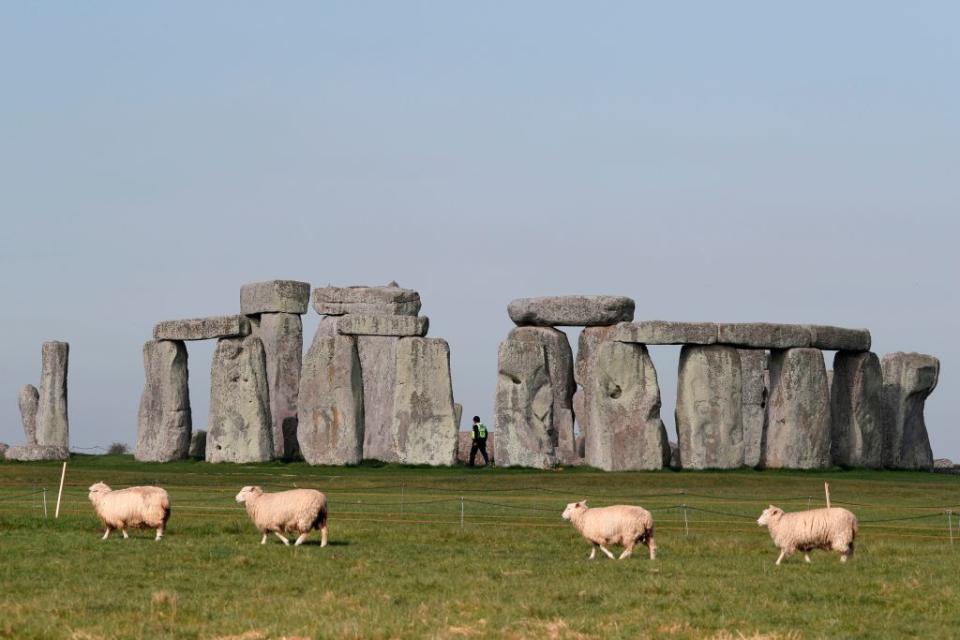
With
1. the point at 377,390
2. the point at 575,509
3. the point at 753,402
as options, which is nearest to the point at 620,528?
the point at 575,509

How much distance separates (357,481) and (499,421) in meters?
6.89

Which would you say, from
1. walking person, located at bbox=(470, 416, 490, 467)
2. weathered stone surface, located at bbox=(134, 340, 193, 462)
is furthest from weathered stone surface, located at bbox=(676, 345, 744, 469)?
weathered stone surface, located at bbox=(134, 340, 193, 462)

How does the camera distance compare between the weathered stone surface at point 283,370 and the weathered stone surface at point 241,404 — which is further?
the weathered stone surface at point 283,370

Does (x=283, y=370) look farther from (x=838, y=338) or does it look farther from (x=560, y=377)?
(x=838, y=338)

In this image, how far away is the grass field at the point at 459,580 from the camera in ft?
53.4

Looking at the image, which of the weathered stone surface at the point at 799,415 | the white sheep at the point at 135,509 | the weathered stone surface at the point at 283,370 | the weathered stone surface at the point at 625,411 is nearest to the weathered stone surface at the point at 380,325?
the weathered stone surface at the point at 283,370

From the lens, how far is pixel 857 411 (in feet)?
152

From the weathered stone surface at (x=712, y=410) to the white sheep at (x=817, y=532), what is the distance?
22.6 meters

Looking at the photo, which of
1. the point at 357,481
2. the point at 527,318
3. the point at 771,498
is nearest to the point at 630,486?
the point at 771,498

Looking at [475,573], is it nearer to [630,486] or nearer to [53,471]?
[630,486]

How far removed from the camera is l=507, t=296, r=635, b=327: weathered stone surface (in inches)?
1832

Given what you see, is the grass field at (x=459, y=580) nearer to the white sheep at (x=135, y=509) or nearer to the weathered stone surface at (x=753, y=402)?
the white sheep at (x=135, y=509)

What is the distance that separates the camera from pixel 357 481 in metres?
39.5

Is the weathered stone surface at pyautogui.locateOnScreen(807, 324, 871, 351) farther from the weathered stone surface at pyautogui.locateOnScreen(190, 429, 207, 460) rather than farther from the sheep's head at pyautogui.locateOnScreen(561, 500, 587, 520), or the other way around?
the sheep's head at pyautogui.locateOnScreen(561, 500, 587, 520)
